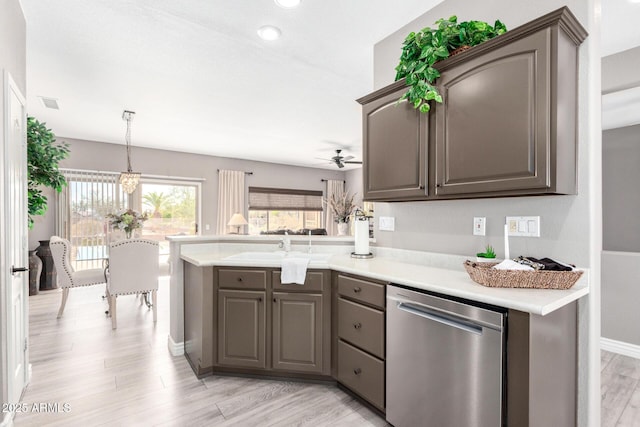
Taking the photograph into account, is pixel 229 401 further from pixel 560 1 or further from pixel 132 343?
pixel 560 1

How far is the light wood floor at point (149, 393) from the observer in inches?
78.3

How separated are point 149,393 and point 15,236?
135cm

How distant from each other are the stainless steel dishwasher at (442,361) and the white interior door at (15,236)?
2.19 metres

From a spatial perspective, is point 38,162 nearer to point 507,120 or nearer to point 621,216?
point 507,120

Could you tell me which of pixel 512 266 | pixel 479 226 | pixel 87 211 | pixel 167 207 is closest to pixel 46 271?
pixel 87 211

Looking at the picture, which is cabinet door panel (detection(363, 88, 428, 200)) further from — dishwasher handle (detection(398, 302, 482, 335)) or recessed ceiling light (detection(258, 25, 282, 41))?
recessed ceiling light (detection(258, 25, 282, 41))

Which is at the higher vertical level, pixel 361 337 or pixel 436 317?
pixel 436 317

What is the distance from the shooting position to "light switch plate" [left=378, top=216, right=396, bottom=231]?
2.65 meters

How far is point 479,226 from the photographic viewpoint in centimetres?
204

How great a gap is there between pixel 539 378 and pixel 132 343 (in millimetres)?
3355

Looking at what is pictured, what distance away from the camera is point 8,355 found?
1.82 m

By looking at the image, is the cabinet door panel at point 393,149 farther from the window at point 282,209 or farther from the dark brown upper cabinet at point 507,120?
the window at point 282,209

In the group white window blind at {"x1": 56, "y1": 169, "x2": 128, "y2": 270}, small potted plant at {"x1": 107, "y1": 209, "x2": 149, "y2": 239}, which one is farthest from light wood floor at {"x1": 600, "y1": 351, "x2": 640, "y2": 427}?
white window blind at {"x1": 56, "y1": 169, "x2": 128, "y2": 270}


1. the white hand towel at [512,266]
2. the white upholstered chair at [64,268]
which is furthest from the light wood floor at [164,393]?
the white hand towel at [512,266]
